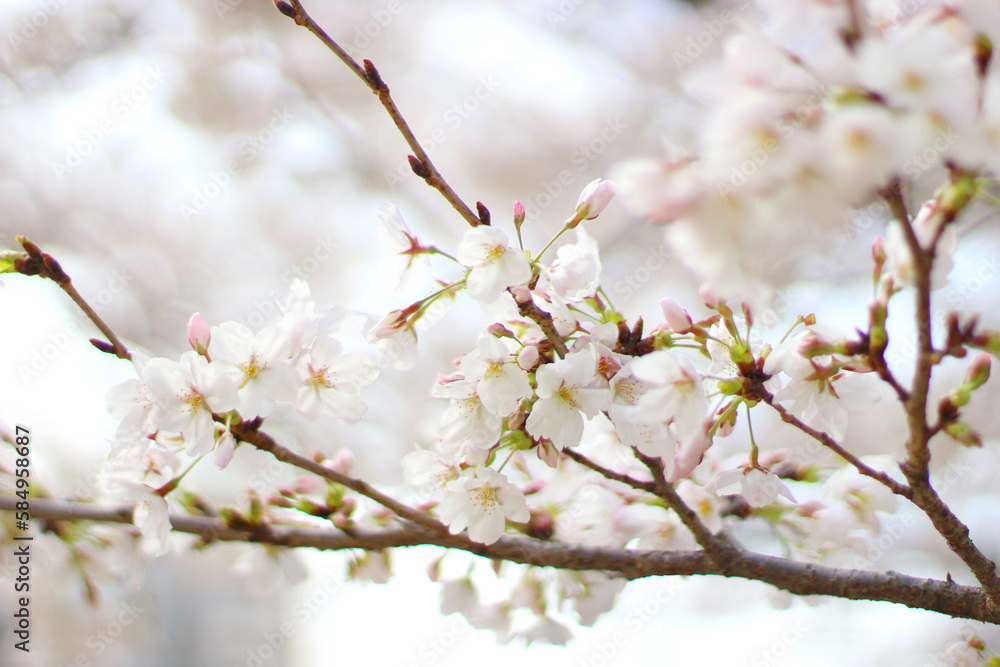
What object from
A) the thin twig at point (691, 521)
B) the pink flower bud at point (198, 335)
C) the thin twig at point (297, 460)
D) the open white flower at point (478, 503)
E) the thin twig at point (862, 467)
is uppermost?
the thin twig at point (862, 467)

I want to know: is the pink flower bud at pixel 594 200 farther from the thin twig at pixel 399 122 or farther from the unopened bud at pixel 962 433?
the unopened bud at pixel 962 433

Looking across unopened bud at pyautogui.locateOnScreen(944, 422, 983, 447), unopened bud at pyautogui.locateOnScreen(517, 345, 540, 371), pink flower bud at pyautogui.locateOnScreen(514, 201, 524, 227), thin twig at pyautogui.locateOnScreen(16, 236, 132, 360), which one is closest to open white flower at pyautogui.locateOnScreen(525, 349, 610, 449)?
unopened bud at pyautogui.locateOnScreen(517, 345, 540, 371)

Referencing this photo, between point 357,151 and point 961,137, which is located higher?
point 961,137

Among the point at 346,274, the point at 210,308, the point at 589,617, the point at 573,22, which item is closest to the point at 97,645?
the point at 210,308

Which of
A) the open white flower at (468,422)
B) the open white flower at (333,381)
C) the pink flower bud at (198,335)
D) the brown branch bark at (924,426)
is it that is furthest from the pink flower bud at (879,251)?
the pink flower bud at (198,335)

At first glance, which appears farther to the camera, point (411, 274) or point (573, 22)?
point (573, 22)

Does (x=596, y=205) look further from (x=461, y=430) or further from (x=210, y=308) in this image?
(x=210, y=308)

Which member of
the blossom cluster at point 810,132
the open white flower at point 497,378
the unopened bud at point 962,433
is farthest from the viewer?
the open white flower at point 497,378
